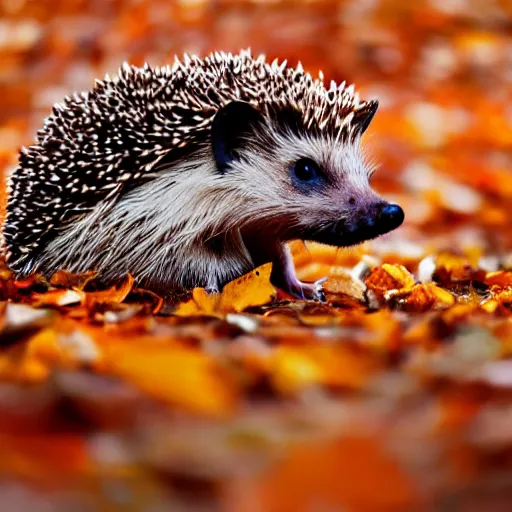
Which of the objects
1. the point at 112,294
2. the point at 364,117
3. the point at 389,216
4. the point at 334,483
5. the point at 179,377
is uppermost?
the point at 364,117

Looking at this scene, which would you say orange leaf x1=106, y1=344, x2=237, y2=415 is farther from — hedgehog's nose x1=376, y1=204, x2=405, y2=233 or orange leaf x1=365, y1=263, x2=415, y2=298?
orange leaf x1=365, y1=263, x2=415, y2=298

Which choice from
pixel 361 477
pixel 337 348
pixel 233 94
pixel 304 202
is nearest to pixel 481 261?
pixel 304 202

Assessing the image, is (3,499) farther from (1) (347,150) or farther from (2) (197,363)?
(1) (347,150)

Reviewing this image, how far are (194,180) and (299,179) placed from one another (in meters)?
0.33

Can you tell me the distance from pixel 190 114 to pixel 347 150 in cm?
50

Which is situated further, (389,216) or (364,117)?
(364,117)

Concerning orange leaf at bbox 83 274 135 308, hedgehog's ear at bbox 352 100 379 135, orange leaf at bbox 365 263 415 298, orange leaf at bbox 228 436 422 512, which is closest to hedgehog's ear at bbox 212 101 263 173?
hedgehog's ear at bbox 352 100 379 135

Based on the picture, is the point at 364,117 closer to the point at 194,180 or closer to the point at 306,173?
the point at 306,173

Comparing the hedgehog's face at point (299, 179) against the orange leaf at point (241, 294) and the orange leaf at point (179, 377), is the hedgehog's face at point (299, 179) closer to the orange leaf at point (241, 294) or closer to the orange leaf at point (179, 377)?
the orange leaf at point (241, 294)

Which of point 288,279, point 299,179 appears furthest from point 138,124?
point 288,279

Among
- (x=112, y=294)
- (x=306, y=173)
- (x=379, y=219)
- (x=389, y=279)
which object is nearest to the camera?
(x=112, y=294)

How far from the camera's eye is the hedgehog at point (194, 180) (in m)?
2.53

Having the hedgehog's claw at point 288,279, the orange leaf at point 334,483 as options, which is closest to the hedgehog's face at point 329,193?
the hedgehog's claw at point 288,279

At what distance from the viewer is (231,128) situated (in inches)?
101
